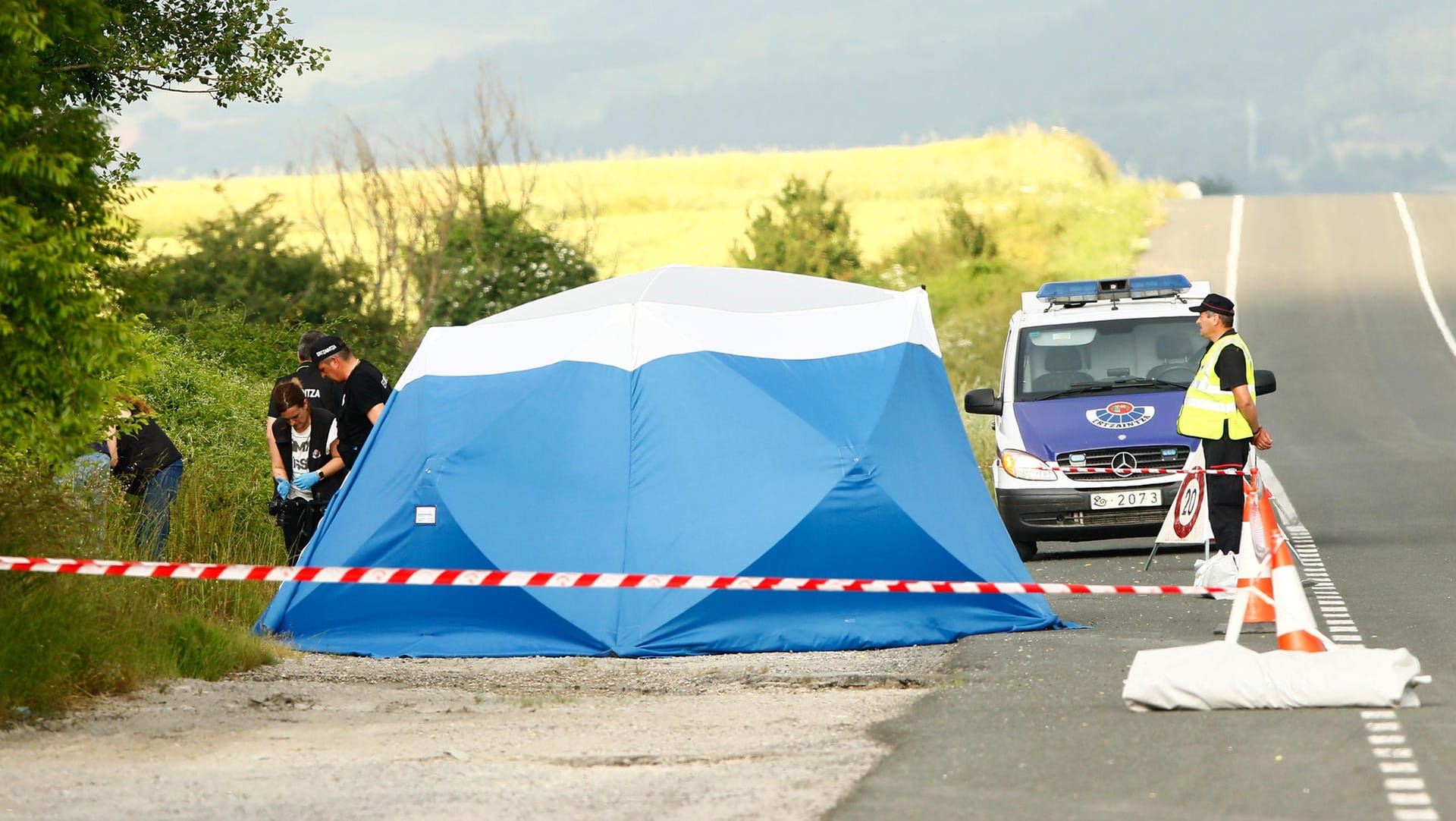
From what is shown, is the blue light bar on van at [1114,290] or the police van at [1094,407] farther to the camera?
the blue light bar on van at [1114,290]

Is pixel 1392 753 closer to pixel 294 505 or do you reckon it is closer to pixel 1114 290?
pixel 294 505

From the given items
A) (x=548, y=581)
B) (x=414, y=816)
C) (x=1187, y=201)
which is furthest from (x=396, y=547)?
(x=1187, y=201)

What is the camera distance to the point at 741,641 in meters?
10.5

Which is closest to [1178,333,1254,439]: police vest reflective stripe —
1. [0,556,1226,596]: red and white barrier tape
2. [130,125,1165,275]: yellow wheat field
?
[0,556,1226,596]: red and white barrier tape

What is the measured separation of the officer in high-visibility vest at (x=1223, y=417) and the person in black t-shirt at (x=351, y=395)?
17.1 feet

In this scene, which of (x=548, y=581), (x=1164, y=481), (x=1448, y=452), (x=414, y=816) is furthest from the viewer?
(x=1448, y=452)

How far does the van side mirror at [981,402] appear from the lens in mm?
14984

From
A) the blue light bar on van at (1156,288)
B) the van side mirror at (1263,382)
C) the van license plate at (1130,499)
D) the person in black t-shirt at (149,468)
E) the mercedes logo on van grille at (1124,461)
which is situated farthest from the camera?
the blue light bar on van at (1156,288)

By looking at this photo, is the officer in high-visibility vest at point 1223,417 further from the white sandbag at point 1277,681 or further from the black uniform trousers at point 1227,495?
the white sandbag at point 1277,681

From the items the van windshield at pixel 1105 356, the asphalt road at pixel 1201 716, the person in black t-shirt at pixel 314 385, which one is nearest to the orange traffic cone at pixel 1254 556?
the asphalt road at pixel 1201 716

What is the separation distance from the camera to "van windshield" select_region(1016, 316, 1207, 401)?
15.2 m

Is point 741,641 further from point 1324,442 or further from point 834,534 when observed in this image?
point 1324,442

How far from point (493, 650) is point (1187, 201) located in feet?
174

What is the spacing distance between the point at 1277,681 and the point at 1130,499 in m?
6.78
